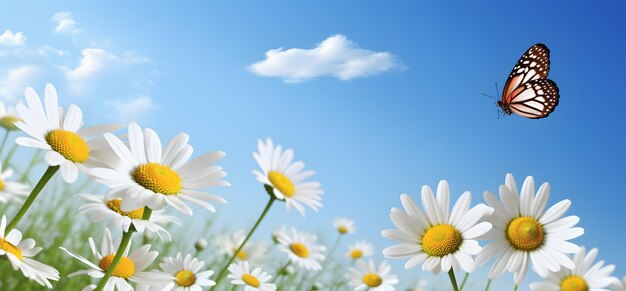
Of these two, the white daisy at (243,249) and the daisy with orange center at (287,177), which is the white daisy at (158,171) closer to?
the daisy with orange center at (287,177)

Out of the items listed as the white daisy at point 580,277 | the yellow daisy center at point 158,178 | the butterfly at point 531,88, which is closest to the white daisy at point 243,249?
the butterfly at point 531,88

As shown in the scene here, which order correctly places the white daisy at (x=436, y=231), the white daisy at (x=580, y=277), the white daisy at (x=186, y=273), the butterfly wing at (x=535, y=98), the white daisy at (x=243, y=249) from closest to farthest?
the white daisy at (x=436, y=231) → the white daisy at (x=186, y=273) → the white daisy at (x=580, y=277) → the butterfly wing at (x=535, y=98) → the white daisy at (x=243, y=249)

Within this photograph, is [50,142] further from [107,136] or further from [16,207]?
[16,207]

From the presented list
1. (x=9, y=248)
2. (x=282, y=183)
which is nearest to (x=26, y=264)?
(x=9, y=248)

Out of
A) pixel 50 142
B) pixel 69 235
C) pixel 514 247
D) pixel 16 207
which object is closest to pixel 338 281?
pixel 69 235

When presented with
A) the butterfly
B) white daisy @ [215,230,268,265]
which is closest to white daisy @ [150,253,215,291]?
white daisy @ [215,230,268,265]
